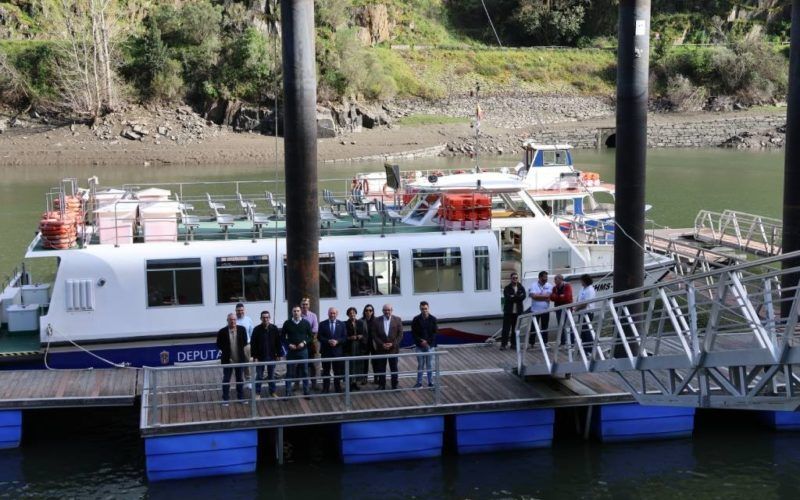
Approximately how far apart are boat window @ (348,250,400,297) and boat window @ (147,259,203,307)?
320 cm

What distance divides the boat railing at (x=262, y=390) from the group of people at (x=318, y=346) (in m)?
0.04

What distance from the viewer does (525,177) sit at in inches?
1280

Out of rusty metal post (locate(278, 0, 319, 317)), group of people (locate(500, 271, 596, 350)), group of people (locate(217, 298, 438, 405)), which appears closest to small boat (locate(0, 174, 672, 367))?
group of people (locate(500, 271, 596, 350))

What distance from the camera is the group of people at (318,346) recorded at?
54.7 feet

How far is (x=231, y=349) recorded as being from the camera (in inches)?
661

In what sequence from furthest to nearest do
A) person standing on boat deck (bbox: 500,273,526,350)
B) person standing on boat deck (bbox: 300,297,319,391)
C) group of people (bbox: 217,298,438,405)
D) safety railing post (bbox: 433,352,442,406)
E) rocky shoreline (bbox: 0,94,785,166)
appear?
1. rocky shoreline (bbox: 0,94,785,166)
2. person standing on boat deck (bbox: 500,273,526,350)
3. person standing on boat deck (bbox: 300,297,319,391)
4. group of people (bbox: 217,298,438,405)
5. safety railing post (bbox: 433,352,442,406)

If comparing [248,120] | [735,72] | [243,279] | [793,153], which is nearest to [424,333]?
[243,279]

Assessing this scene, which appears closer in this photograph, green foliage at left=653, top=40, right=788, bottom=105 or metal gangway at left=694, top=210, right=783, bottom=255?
metal gangway at left=694, top=210, right=783, bottom=255

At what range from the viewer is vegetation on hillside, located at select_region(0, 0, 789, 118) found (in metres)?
77.2

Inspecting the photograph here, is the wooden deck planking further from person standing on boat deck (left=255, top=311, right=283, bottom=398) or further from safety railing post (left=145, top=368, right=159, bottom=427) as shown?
person standing on boat deck (left=255, top=311, right=283, bottom=398)

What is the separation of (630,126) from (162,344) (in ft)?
33.0

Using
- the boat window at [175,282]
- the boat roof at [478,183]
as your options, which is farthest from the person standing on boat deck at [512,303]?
the boat window at [175,282]

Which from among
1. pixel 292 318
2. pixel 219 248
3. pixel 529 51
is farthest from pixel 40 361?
pixel 529 51

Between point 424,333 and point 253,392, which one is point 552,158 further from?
point 253,392
